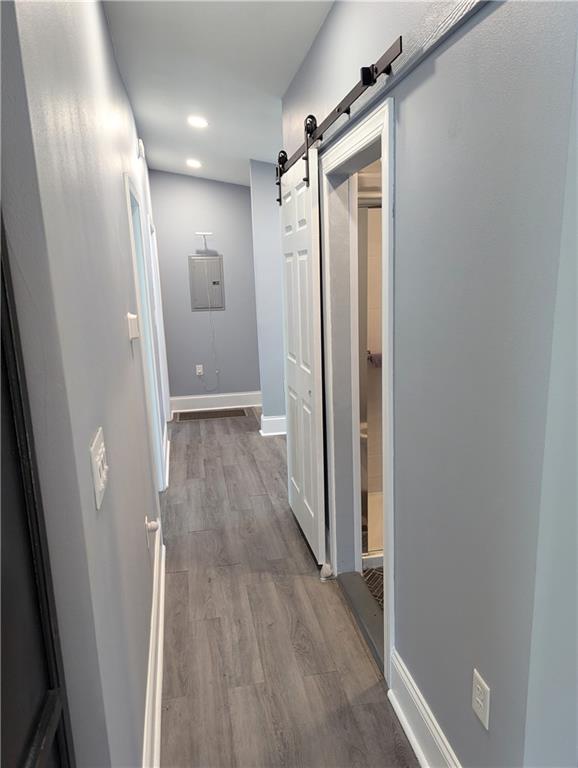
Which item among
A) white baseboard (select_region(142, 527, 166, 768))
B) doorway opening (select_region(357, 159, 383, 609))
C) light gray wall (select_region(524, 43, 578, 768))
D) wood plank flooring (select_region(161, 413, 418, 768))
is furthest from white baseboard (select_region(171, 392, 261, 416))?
light gray wall (select_region(524, 43, 578, 768))

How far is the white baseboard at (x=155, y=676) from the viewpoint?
5.16 ft

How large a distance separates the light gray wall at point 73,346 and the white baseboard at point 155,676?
128mm

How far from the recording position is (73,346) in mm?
924

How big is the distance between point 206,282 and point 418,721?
192 inches

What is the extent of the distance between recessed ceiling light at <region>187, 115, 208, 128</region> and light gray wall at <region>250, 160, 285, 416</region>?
103 cm

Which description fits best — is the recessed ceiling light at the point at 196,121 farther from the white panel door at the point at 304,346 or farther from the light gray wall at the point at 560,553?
the light gray wall at the point at 560,553

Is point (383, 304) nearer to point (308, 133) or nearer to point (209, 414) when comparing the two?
point (308, 133)

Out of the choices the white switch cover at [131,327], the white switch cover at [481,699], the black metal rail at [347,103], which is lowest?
the white switch cover at [481,699]

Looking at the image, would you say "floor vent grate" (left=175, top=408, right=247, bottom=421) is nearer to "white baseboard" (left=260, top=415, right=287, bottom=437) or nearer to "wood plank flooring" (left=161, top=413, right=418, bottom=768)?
"white baseboard" (left=260, top=415, right=287, bottom=437)

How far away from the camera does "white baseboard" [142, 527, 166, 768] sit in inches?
61.9

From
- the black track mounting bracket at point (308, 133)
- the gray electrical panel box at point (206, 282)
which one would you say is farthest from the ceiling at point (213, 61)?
the gray electrical panel box at point (206, 282)

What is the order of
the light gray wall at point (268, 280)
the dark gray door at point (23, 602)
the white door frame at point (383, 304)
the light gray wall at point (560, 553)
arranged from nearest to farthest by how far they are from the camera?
the dark gray door at point (23, 602), the light gray wall at point (560, 553), the white door frame at point (383, 304), the light gray wall at point (268, 280)

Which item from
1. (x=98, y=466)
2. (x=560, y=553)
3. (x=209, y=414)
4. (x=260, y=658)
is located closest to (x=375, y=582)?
(x=260, y=658)

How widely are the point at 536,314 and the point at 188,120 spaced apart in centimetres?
326
